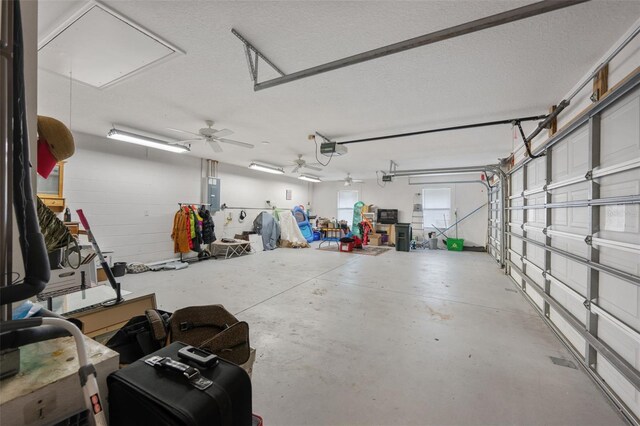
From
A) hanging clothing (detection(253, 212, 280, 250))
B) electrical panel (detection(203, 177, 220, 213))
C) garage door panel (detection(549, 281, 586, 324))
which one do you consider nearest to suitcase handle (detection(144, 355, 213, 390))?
garage door panel (detection(549, 281, 586, 324))

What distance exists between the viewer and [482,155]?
5.89m

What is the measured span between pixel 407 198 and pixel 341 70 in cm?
796

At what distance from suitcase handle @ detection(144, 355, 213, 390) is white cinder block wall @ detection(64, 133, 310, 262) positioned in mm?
5364

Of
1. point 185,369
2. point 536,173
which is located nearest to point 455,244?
point 536,173

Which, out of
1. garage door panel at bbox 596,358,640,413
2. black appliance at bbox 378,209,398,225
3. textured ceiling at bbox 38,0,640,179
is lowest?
garage door panel at bbox 596,358,640,413

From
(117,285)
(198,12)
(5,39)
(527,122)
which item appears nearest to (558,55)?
(527,122)

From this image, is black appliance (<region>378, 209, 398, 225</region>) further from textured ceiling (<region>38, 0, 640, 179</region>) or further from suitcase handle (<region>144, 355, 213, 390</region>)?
suitcase handle (<region>144, 355, 213, 390</region>)

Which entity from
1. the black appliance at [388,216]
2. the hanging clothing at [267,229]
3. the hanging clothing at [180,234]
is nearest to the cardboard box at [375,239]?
the black appliance at [388,216]

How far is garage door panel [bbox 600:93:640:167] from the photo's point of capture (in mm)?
1648

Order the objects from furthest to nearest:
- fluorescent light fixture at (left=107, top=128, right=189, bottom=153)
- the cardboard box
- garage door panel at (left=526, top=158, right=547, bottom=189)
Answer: the cardboard box
fluorescent light fixture at (left=107, top=128, right=189, bottom=153)
garage door panel at (left=526, top=158, right=547, bottom=189)

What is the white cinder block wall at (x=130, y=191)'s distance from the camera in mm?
4673

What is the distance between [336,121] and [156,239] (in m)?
4.88

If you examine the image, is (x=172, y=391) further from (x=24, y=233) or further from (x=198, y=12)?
(x=198, y=12)

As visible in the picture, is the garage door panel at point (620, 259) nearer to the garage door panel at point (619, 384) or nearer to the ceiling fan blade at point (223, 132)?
the garage door panel at point (619, 384)
